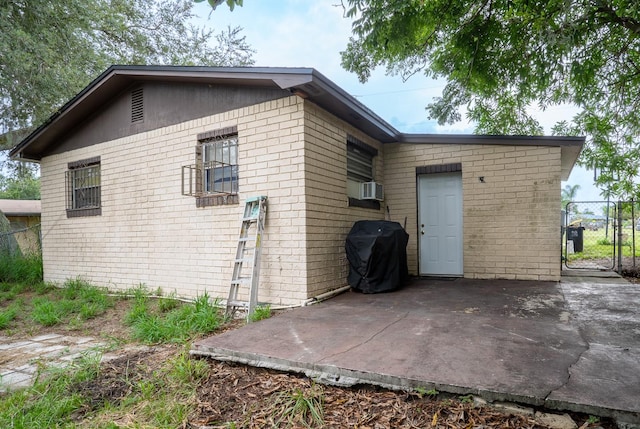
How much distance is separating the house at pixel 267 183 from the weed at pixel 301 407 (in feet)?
8.05

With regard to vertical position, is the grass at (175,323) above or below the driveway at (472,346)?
below

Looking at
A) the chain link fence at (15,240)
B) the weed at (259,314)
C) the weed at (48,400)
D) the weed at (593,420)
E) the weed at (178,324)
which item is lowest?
the weed at (48,400)

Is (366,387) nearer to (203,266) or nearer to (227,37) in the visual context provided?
(203,266)

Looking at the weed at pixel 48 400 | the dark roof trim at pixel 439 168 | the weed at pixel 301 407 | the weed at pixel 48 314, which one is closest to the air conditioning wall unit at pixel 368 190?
the dark roof trim at pixel 439 168

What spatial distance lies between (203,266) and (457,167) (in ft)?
17.0

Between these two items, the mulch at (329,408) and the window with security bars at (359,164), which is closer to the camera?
the mulch at (329,408)

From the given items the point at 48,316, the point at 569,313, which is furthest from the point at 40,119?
the point at 569,313

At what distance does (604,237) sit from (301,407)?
15193 mm

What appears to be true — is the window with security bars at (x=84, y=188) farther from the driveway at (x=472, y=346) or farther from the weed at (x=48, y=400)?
the driveway at (x=472, y=346)

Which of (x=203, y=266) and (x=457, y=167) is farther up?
(x=457, y=167)

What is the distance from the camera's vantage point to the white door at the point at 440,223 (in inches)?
285

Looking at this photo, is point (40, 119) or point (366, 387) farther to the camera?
point (40, 119)

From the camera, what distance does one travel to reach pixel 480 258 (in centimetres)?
691

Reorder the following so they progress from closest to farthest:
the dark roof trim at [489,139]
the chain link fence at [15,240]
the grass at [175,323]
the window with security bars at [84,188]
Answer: the grass at [175,323], the dark roof trim at [489,139], the window with security bars at [84,188], the chain link fence at [15,240]
